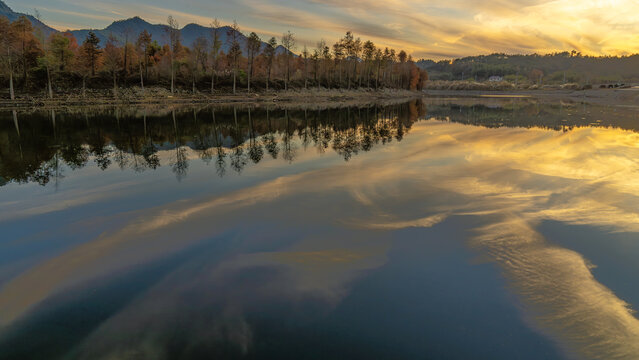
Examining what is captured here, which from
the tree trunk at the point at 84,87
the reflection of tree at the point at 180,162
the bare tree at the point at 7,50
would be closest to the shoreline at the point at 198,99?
the tree trunk at the point at 84,87

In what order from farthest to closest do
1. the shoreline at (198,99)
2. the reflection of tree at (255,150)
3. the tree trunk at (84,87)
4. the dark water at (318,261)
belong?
the tree trunk at (84,87) < the shoreline at (198,99) < the reflection of tree at (255,150) < the dark water at (318,261)

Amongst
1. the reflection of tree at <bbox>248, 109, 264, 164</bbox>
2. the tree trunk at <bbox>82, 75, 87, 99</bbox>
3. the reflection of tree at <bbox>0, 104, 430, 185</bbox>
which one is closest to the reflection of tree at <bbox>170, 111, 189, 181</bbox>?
the reflection of tree at <bbox>0, 104, 430, 185</bbox>

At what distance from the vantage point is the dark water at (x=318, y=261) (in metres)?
5.31

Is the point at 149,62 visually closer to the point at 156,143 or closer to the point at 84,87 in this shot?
the point at 84,87

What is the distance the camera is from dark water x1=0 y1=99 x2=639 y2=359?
5.31 meters

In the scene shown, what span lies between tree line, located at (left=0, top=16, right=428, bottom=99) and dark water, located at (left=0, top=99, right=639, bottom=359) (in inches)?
2539

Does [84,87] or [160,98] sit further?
[160,98]

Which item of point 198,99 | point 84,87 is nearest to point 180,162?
point 198,99

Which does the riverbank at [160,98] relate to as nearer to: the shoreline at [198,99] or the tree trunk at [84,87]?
the shoreline at [198,99]

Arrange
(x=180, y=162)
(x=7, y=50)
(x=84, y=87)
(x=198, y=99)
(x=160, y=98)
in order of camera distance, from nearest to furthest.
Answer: (x=180, y=162) < (x=7, y=50) < (x=84, y=87) < (x=160, y=98) < (x=198, y=99)

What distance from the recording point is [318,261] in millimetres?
7785

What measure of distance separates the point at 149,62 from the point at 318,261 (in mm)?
102082

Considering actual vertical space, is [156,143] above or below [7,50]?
below

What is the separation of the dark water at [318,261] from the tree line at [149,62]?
64.5 m
